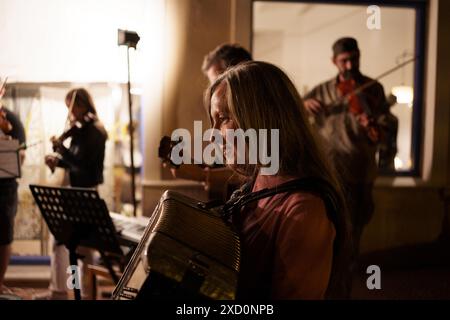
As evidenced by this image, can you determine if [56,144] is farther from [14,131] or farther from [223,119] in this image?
[223,119]

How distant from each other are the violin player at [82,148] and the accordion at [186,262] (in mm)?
2081

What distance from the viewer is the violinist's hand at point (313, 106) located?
12.0 feet

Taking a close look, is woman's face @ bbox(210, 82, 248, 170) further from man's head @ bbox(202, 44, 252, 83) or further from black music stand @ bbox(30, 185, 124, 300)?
man's head @ bbox(202, 44, 252, 83)

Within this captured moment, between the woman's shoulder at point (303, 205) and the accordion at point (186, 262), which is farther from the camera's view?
the woman's shoulder at point (303, 205)

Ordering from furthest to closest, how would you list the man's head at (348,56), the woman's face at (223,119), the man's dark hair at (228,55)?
the man's head at (348,56)
the man's dark hair at (228,55)
the woman's face at (223,119)

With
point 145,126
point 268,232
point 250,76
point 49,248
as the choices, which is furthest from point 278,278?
point 49,248

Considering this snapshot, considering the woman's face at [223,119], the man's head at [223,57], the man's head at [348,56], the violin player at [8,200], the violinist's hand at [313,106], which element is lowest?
the violin player at [8,200]

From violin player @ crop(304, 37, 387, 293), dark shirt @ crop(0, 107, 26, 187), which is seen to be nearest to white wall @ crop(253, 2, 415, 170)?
violin player @ crop(304, 37, 387, 293)

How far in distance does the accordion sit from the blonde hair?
0.24m

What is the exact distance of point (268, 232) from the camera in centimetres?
116

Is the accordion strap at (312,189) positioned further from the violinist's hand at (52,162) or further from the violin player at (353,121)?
the violin player at (353,121)

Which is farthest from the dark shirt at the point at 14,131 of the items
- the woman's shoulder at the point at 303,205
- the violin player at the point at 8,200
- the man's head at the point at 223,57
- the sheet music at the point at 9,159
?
the woman's shoulder at the point at 303,205

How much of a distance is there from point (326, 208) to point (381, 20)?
388 centimetres
